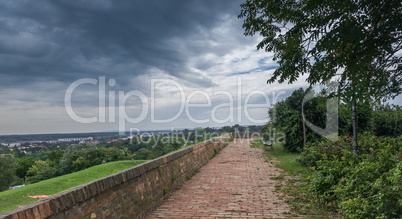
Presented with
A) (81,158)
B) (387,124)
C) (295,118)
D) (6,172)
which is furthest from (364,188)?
(6,172)

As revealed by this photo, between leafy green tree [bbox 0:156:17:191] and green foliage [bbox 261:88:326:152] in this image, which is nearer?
green foliage [bbox 261:88:326:152]

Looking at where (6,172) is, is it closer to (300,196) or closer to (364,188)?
(300,196)

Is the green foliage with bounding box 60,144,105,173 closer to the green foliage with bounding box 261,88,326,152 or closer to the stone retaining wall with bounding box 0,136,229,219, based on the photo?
the green foliage with bounding box 261,88,326,152

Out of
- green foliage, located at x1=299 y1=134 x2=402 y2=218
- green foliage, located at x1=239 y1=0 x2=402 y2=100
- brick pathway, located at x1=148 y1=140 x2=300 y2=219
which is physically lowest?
brick pathway, located at x1=148 y1=140 x2=300 y2=219

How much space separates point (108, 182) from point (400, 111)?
22.0 m

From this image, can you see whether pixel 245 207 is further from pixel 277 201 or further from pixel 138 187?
pixel 138 187

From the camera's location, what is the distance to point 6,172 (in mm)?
27234

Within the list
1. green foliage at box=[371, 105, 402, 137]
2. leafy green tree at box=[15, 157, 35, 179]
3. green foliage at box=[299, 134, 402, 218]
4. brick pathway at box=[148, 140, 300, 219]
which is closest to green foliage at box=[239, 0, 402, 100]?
green foliage at box=[299, 134, 402, 218]

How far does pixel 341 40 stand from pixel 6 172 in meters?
34.4

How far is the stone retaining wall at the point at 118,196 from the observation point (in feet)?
7.63

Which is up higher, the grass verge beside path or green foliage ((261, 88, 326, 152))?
green foliage ((261, 88, 326, 152))

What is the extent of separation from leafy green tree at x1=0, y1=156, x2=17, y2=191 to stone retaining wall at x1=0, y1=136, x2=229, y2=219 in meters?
29.0

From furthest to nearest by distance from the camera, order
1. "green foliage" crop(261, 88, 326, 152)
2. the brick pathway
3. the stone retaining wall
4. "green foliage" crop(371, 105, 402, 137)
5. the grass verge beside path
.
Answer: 1. "green foliage" crop(371, 105, 402, 137)
2. "green foliage" crop(261, 88, 326, 152)
3. the brick pathway
4. the grass verge beside path
5. the stone retaining wall

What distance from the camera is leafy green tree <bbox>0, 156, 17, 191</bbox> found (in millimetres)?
26516
